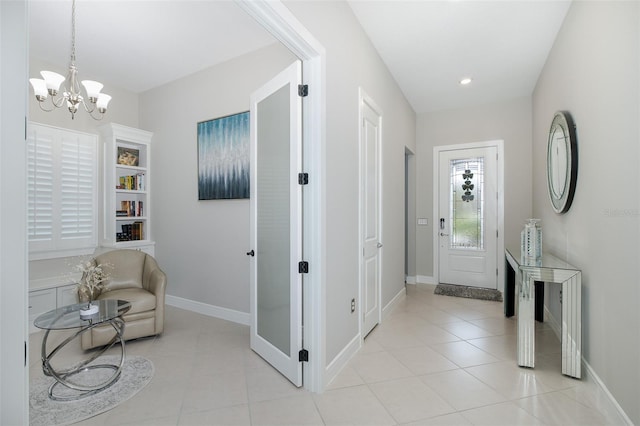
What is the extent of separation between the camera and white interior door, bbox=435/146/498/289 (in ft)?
16.3

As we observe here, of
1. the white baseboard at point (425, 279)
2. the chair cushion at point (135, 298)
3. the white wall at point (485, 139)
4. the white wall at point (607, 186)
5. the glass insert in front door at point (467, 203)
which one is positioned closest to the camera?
the white wall at point (607, 186)

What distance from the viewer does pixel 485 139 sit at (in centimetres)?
503

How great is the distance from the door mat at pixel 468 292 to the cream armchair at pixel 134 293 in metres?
3.88

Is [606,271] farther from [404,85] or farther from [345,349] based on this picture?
[404,85]

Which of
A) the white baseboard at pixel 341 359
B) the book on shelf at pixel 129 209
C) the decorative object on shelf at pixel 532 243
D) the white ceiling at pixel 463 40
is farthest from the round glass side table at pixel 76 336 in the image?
the decorative object on shelf at pixel 532 243

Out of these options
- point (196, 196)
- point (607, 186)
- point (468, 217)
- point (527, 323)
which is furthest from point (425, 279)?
point (196, 196)

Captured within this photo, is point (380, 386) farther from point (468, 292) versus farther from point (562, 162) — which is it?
point (468, 292)

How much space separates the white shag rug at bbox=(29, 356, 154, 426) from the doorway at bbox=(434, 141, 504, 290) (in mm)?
Result: 4595

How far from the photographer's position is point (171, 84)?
4164 millimetres

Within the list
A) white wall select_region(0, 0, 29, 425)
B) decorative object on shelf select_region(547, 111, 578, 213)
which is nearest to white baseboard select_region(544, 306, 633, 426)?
decorative object on shelf select_region(547, 111, 578, 213)

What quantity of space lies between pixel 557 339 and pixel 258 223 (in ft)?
10.2

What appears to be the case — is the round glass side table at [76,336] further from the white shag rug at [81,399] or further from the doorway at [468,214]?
the doorway at [468,214]

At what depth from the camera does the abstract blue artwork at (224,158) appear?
3492mm

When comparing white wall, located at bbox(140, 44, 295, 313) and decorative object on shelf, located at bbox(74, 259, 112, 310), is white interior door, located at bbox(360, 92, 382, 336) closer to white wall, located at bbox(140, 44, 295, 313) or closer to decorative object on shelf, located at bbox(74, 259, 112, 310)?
white wall, located at bbox(140, 44, 295, 313)
